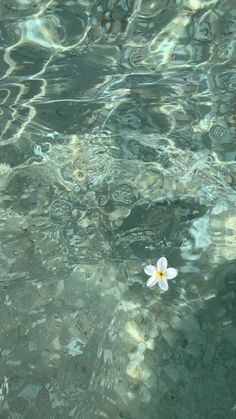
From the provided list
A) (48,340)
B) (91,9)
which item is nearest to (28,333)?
(48,340)

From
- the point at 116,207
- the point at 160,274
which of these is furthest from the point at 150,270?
the point at 116,207

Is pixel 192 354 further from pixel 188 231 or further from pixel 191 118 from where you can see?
pixel 191 118

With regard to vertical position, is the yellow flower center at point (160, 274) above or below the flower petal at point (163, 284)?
above

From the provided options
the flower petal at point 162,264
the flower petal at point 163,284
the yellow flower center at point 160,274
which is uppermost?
the flower petal at point 162,264

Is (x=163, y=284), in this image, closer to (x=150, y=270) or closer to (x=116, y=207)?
(x=150, y=270)

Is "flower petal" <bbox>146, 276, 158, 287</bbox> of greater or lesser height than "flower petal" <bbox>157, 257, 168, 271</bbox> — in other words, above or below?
below
